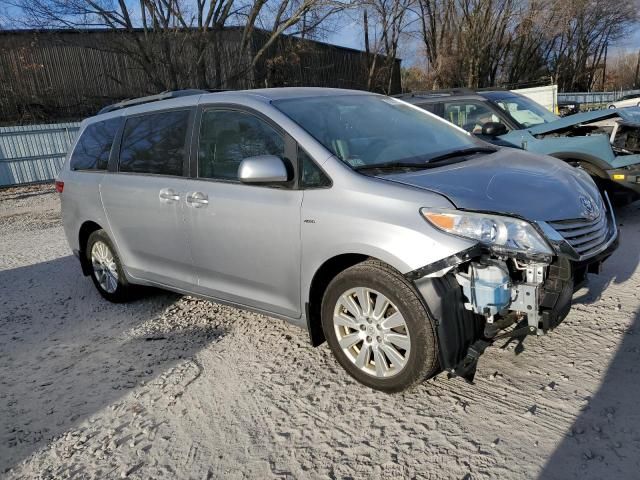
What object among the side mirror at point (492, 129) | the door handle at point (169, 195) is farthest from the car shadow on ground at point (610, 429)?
the side mirror at point (492, 129)

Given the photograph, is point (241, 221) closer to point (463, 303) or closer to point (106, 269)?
point (463, 303)

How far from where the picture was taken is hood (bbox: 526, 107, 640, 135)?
20.9 ft

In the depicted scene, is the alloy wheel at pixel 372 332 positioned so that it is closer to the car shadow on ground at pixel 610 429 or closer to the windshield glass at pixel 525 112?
the car shadow on ground at pixel 610 429

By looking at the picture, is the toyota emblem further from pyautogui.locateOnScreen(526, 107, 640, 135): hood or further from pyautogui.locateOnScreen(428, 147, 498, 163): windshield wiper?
pyautogui.locateOnScreen(526, 107, 640, 135): hood

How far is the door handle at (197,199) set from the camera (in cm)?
369

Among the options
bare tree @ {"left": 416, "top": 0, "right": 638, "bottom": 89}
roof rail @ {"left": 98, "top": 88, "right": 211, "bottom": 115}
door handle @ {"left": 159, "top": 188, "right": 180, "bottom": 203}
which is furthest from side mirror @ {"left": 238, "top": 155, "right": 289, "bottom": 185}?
bare tree @ {"left": 416, "top": 0, "right": 638, "bottom": 89}

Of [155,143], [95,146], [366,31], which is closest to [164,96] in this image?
[155,143]

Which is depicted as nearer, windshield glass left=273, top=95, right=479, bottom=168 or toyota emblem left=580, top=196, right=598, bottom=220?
toyota emblem left=580, top=196, right=598, bottom=220

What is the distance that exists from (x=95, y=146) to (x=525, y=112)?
5.79 metres

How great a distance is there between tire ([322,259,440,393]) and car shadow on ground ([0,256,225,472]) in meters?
1.37

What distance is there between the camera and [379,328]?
9.79 ft

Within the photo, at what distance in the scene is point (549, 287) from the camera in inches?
108

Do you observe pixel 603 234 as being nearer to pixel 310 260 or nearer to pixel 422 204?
pixel 422 204

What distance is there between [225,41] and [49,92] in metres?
7.89
